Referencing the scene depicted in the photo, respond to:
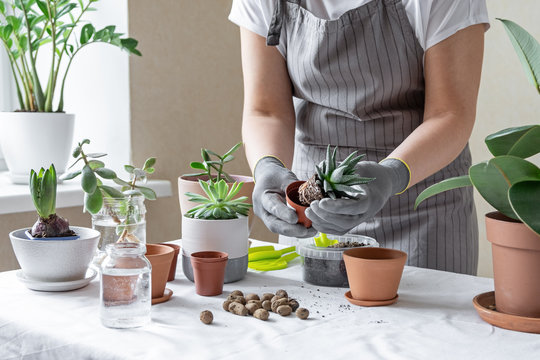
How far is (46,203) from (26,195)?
88cm

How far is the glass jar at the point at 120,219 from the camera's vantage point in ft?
3.62

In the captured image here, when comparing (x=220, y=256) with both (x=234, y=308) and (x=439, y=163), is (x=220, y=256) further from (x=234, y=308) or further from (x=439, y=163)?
(x=439, y=163)

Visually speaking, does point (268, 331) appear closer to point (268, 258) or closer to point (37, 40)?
point (268, 258)

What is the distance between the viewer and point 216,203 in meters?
1.08

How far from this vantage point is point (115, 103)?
224 centimetres

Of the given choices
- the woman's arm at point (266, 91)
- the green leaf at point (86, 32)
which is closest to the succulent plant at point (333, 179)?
the woman's arm at point (266, 91)

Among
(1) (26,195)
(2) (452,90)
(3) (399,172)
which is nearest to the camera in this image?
(3) (399,172)

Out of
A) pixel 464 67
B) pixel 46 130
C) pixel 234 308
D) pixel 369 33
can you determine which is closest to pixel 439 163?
pixel 464 67

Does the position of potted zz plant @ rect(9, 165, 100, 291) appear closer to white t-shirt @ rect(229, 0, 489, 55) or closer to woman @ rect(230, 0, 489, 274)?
woman @ rect(230, 0, 489, 274)

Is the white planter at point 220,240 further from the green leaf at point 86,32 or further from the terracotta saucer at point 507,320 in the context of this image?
the green leaf at point 86,32

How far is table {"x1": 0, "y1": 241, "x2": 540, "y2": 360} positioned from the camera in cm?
76

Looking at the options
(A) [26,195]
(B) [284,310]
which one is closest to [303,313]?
(B) [284,310]

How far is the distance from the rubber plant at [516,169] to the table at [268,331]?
17 centimetres

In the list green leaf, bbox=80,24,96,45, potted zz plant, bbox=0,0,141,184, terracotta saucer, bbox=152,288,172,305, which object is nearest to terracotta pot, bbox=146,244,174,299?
terracotta saucer, bbox=152,288,172,305
